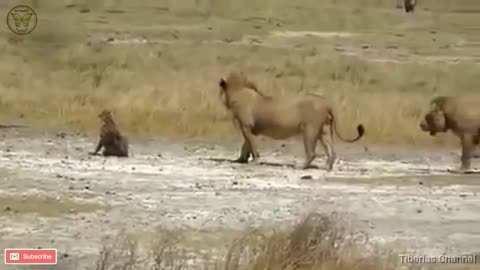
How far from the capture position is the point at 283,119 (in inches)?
876

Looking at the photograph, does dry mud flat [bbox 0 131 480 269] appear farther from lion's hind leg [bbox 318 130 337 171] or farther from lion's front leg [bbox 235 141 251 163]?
lion's front leg [bbox 235 141 251 163]

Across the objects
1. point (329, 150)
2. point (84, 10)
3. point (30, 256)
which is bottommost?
point (329, 150)

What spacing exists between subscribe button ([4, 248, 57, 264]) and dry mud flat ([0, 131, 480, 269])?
10.5 inches

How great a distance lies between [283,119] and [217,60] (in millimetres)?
16068

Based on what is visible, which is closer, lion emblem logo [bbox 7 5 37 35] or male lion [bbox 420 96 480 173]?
male lion [bbox 420 96 480 173]

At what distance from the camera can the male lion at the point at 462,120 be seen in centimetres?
2245

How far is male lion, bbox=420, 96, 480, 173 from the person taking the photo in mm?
22453

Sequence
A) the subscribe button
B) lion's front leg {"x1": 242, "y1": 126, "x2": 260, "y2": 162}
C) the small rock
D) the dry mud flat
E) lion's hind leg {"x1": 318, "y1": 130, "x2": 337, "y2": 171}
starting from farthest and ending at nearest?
the small rock
lion's front leg {"x1": 242, "y1": 126, "x2": 260, "y2": 162}
lion's hind leg {"x1": 318, "y1": 130, "x2": 337, "y2": 171}
the dry mud flat
the subscribe button

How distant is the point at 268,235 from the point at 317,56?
2658 cm

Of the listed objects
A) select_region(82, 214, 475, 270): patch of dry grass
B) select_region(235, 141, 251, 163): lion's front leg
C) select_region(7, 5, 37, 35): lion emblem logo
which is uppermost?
select_region(7, 5, 37, 35): lion emblem logo

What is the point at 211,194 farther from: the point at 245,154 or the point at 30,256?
the point at 30,256

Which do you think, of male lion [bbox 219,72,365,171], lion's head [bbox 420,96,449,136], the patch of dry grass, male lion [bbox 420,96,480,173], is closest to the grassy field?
lion's head [bbox 420,96,449,136]

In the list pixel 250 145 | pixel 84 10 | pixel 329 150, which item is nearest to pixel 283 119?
pixel 250 145

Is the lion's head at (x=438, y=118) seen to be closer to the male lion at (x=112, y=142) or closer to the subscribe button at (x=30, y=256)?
the male lion at (x=112, y=142)
